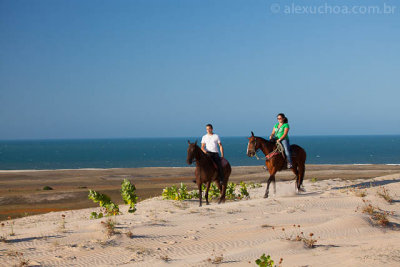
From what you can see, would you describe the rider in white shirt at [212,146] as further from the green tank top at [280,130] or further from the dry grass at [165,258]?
the dry grass at [165,258]

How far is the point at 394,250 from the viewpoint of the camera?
7844 millimetres

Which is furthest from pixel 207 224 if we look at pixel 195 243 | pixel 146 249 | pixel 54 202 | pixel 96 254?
pixel 54 202

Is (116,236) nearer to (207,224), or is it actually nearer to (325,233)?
(207,224)

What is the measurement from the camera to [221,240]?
30.8 feet

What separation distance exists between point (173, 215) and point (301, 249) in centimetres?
472

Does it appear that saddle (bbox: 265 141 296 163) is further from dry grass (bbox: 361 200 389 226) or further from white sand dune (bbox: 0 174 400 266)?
dry grass (bbox: 361 200 389 226)

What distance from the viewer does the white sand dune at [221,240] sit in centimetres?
786

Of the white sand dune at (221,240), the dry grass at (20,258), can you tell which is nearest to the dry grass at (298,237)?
the white sand dune at (221,240)

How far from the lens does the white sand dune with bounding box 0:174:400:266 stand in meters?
7.86

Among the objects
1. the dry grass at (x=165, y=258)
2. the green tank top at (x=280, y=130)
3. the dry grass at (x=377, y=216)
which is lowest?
the dry grass at (x=165, y=258)

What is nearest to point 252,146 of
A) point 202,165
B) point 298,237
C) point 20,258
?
point 202,165

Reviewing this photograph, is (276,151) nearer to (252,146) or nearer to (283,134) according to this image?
(283,134)

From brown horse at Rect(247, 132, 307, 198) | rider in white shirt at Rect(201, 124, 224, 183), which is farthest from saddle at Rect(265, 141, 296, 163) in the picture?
rider in white shirt at Rect(201, 124, 224, 183)

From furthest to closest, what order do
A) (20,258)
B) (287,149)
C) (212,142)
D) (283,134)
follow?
1. (287,149)
2. (283,134)
3. (212,142)
4. (20,258)
